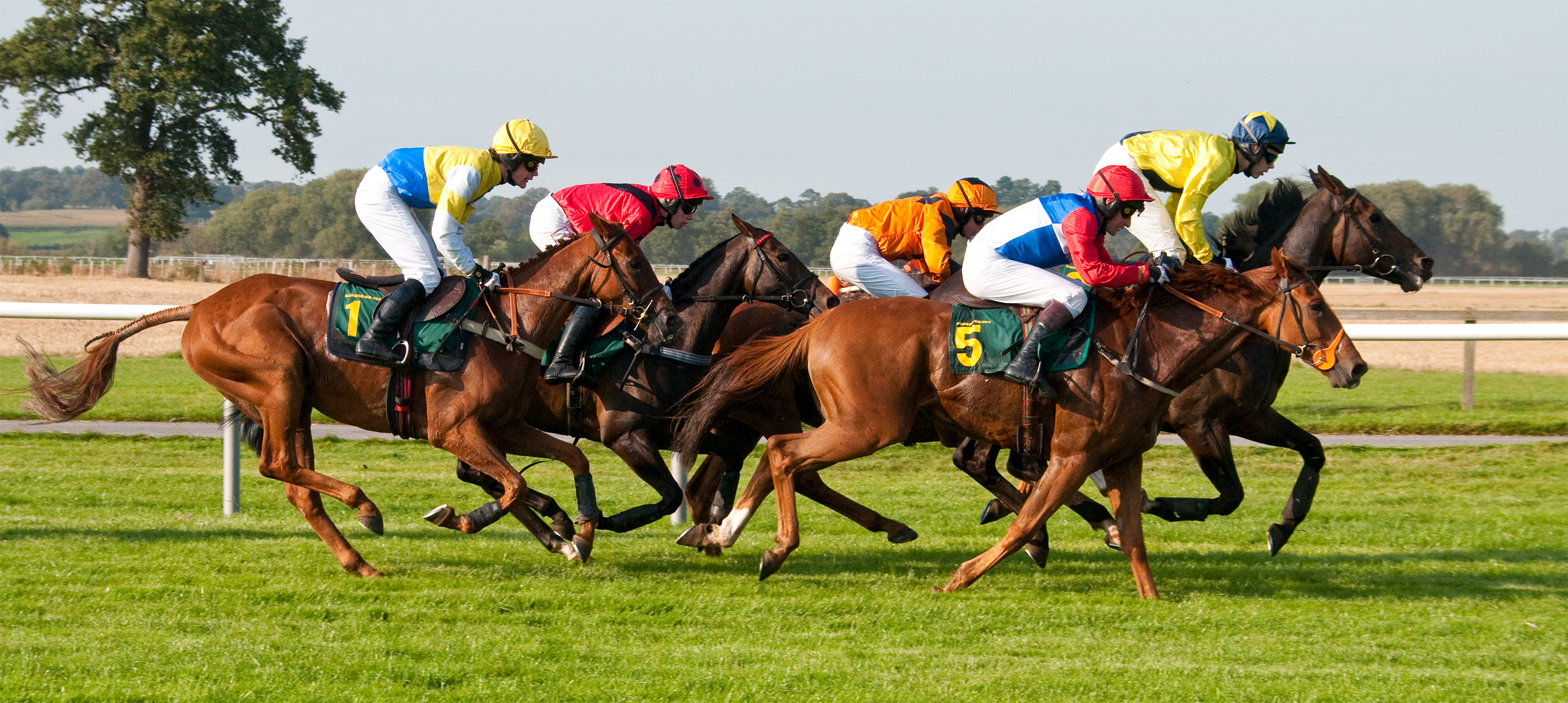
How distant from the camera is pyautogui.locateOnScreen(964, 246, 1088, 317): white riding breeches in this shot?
5402 mm

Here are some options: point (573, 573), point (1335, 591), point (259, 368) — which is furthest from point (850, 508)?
point (259, 368)

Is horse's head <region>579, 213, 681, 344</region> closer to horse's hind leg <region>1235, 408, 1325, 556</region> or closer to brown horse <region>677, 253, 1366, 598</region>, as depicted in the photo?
brown horse <region>677, 253, 1366, 598</region>

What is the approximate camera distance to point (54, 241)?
2992 inches

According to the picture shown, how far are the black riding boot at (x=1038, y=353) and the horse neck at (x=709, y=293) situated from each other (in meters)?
1.61

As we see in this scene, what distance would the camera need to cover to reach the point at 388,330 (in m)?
5.65

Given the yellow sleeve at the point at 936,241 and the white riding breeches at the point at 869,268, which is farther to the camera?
the yellow sleeve at the point at 936,241

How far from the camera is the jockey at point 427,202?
5.67m

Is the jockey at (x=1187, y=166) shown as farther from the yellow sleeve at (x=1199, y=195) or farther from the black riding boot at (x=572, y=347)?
the black riding boot at (x=572, y=347)

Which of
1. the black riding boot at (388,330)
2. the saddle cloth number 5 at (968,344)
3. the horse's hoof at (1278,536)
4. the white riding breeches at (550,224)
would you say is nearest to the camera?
the saddle cloth number 5 at (968,344)

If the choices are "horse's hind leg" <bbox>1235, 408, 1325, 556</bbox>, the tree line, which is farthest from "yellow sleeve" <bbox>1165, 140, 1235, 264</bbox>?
the tree line

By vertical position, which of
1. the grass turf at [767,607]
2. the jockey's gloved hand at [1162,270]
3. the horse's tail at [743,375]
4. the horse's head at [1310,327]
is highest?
the jockey's gloved hand at [1162,270]

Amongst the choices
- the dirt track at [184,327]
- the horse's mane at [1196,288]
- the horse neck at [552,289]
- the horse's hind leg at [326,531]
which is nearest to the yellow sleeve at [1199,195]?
the horse's mane at [1196,288]

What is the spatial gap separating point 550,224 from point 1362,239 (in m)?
4.19

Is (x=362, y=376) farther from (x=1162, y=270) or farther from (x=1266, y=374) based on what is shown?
(x=1266, y=374)
